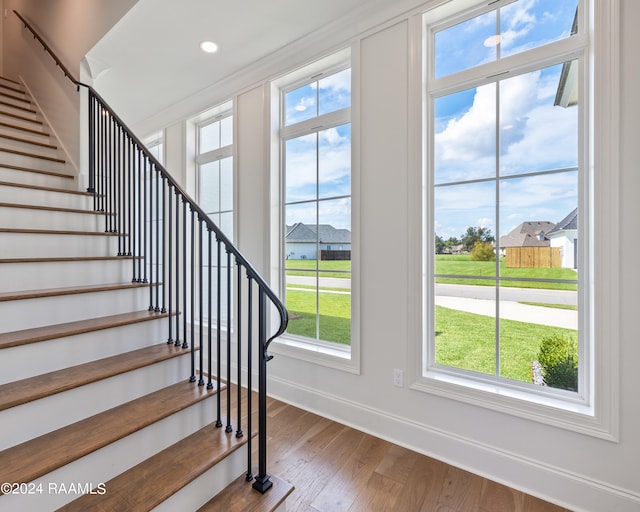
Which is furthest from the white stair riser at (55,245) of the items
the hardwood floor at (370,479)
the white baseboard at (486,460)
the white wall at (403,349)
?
the white baseboard at (486,460)

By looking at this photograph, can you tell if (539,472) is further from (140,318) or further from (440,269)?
(140,318)

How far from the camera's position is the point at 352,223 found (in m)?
2.29

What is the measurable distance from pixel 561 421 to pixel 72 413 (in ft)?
7.61

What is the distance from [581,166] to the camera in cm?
163

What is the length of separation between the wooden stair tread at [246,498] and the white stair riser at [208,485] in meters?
0.02

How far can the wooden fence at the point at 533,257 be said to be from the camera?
5.67 ft

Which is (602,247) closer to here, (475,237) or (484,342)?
(475,237)

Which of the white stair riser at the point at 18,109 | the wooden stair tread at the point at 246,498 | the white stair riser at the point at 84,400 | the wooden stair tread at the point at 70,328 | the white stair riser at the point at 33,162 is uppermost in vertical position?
the white stair riser at the point at 18,109

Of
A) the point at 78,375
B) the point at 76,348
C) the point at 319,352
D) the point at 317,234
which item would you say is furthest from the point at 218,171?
the point at 78,375

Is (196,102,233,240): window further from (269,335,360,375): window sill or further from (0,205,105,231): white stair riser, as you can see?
(269,335,360,375): window sill

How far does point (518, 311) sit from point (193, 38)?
3092mm

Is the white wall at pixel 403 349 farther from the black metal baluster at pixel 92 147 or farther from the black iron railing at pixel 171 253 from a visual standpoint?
the black metal baluster at pixel 92 147

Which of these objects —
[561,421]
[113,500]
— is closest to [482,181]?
[561,421]

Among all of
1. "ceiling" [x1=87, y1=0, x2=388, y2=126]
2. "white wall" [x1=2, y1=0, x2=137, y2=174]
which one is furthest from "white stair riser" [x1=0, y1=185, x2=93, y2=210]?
"ceiling" [x1=87, y1=0, x2=388, y2=126]
